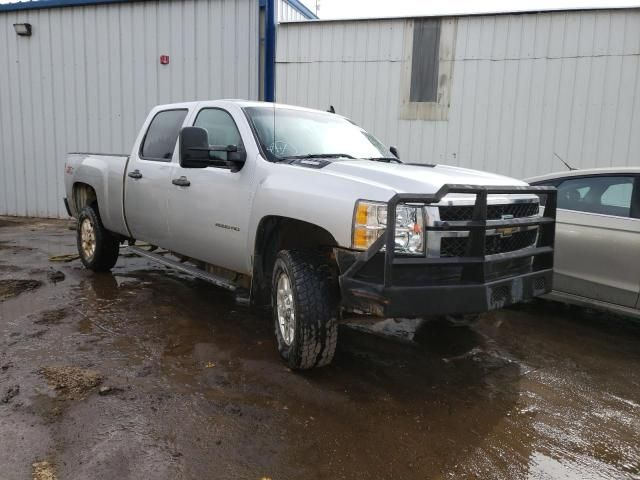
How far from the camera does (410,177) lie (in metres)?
3.38

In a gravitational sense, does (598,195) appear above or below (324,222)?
above

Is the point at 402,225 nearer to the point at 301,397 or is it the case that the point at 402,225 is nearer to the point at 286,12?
the point at 301,397

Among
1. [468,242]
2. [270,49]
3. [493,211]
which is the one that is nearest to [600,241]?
[493,211]

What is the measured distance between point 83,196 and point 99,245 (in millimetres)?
855

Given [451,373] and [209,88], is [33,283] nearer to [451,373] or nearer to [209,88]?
[451,373]

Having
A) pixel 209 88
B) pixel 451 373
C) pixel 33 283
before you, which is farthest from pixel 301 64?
pixel 451 373

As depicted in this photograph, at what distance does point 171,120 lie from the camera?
5336mm

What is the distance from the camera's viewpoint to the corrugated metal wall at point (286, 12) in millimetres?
10203

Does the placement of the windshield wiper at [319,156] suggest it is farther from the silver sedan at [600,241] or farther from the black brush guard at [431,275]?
the silver sedan at [600,241]

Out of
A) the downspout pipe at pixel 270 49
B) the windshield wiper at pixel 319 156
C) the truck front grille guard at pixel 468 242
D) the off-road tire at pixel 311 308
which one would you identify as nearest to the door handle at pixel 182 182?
the windshield wiper at pixel 319 156

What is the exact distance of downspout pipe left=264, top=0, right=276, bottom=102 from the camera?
32.3 ft

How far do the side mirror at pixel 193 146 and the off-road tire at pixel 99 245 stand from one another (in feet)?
8.90

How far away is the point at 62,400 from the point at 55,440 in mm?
477

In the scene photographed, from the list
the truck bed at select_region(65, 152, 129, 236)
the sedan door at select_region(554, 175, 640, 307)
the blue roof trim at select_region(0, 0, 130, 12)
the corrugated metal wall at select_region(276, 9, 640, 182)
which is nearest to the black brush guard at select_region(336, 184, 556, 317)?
the sedan door at select_region(554, 175, 640, 307)
